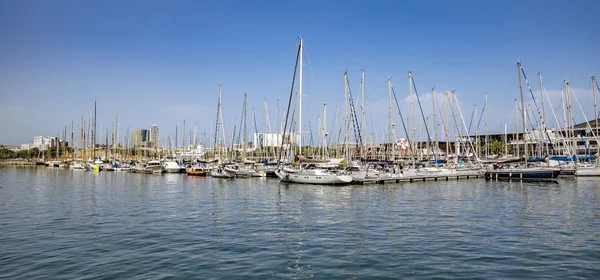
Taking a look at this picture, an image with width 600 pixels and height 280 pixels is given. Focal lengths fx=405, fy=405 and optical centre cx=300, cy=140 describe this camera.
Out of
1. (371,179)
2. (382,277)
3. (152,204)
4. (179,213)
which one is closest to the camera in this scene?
(382,277)

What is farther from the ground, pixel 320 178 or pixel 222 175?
pixel 320 178

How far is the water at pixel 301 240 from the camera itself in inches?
550

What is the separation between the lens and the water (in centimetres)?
1398

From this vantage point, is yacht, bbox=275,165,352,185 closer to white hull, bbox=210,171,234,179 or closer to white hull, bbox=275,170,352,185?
white hull, bbox=275,170,352,185

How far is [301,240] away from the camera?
62.2 feet

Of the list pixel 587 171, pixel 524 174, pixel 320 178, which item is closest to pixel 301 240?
pixel 320 178

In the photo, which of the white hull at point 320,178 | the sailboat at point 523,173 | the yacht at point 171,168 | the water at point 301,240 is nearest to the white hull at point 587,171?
the sailboat at point 523,173

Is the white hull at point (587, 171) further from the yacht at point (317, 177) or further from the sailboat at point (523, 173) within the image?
the yacht at point (317, 177)

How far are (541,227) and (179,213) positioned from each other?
22.4 metres

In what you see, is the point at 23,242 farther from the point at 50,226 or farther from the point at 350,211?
the point at 350,211

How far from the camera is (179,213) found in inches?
1107

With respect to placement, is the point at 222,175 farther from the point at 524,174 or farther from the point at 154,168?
the point at 524,174

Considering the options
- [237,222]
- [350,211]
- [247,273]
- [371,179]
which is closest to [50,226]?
[237,222]

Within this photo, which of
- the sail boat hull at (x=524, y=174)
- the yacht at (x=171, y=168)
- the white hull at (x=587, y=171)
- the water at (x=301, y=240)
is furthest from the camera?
the yacht at (x=171, y=168)
